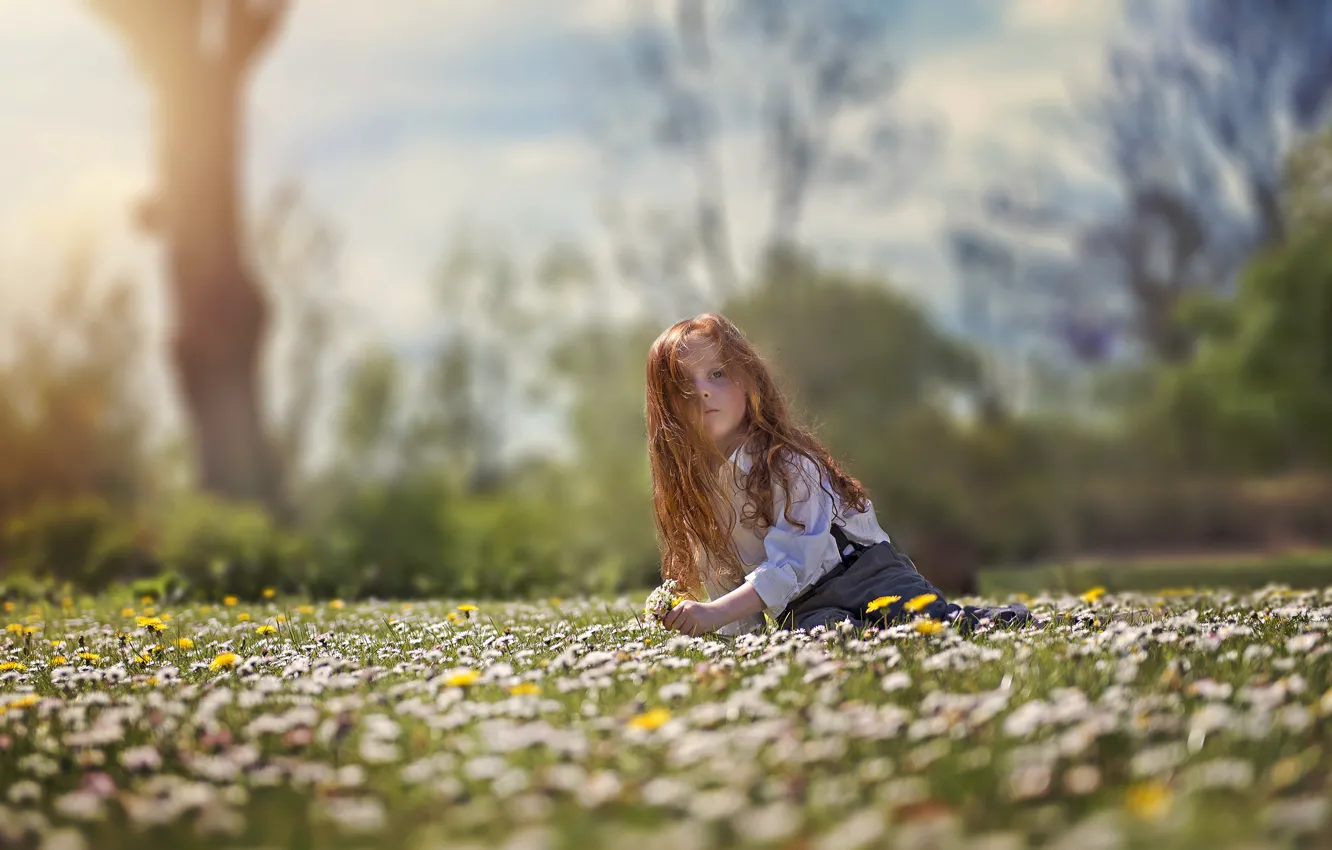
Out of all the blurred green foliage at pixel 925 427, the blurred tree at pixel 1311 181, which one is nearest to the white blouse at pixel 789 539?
the blurred green foliage at pixel 925 427

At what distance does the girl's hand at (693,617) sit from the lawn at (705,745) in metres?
0.08

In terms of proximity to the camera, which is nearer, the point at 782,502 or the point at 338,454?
the point at 782,502

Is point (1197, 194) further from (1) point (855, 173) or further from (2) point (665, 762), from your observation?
(2) point (665, 762)

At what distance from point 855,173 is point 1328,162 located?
775cm

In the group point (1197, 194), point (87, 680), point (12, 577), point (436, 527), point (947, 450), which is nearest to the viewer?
point (87, 680)

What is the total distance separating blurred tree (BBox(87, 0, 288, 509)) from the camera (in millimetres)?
16031

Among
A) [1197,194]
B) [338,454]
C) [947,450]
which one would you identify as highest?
[1197,194]

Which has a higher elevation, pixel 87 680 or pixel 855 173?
pixel 855 173

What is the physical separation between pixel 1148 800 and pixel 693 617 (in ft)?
7.78

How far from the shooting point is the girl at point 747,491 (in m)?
5.02

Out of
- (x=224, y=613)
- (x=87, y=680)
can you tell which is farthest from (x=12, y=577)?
(x=87, y=680)

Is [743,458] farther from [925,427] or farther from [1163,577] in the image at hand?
[925,427]

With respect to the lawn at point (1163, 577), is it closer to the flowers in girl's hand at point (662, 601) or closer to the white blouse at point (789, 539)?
the white blouse at point (789, 539)

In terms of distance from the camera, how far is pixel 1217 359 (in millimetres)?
18328
